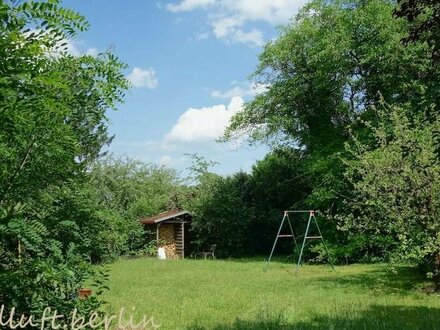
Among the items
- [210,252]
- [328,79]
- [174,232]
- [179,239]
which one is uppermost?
[328,79]

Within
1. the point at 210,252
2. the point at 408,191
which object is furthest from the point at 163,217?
the point at 408,191

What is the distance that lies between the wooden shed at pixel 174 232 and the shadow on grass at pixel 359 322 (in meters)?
20.3

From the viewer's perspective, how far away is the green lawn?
24.3 ft

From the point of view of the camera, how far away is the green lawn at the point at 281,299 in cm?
740

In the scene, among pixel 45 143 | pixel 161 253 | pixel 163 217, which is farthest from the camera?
pixel 163 217

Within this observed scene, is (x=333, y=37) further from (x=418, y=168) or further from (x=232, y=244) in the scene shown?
(x=232, y=244)

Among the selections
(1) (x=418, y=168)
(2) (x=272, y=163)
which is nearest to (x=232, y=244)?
(2) (x=272, y=163)

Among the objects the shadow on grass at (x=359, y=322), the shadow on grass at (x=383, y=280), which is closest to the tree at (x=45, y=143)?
the shadow on grass at (x=359, y=322)

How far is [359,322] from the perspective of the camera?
7.01 m

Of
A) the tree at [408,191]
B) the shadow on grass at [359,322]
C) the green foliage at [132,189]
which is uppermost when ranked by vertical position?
the green foliage at [132,189]

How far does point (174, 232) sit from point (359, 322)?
23052mm

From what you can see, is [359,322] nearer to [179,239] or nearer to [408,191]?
[408,191]

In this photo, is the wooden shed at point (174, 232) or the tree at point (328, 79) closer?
the tree at point (328, 79)

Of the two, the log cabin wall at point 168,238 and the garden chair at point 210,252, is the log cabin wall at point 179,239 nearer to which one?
the log cabin wall at point 168,238
